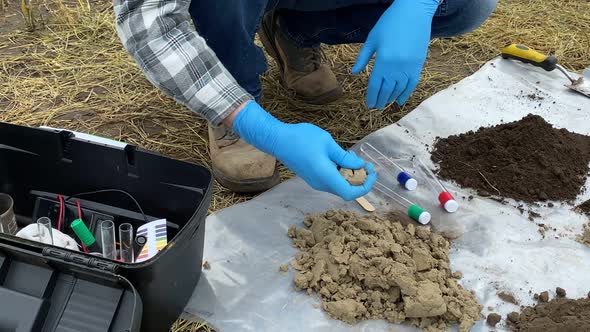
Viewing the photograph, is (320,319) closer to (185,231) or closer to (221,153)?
(185,231)

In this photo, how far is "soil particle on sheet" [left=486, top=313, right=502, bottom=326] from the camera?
137cm

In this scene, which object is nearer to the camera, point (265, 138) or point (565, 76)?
point (265, 138)

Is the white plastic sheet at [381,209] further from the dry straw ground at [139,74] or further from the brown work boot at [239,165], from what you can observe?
the dry straw ground at [139,74]

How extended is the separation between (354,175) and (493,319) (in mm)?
468

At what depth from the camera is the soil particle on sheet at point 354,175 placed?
1.45 metres

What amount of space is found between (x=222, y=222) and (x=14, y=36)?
4.91ft

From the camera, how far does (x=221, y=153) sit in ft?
5.83

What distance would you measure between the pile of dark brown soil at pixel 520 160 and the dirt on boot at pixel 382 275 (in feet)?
1.13

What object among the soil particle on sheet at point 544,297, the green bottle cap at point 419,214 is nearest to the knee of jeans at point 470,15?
the green bottle cap at point 419,214

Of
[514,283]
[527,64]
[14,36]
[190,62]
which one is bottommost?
[14,36]

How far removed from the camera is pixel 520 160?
5.97 ft

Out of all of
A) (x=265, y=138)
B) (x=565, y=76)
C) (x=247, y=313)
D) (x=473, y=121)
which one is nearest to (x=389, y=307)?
(x=247, y=313)

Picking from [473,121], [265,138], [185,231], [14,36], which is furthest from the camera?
[14,36]

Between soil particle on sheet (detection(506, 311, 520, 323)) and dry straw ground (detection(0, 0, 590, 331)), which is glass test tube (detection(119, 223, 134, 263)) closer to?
dry straw ground (detection(0, 0, 590, 331))
